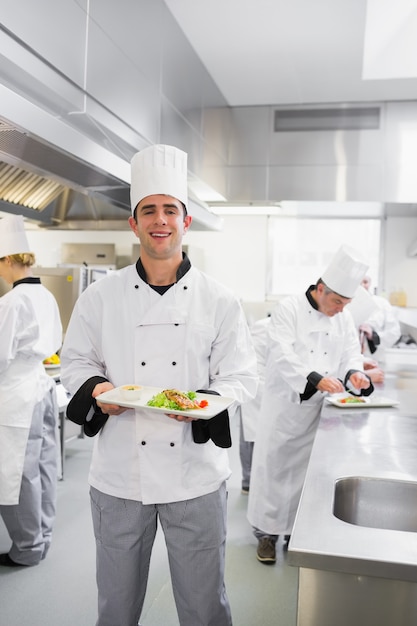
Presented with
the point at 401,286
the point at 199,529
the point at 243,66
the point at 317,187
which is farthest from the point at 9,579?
the point at 401,286

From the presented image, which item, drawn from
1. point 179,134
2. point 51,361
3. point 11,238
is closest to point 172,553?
point 11,238

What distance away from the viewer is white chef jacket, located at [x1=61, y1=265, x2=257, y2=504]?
1664 mm

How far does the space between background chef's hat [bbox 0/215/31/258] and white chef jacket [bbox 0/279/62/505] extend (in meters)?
0.17

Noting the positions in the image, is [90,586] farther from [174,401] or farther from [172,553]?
[174,401]

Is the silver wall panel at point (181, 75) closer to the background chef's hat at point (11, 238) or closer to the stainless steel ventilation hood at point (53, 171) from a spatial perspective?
the stainless steel ventilation hood at point (53, 171)

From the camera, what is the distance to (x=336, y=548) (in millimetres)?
1165

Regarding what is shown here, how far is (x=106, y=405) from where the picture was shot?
159 cm

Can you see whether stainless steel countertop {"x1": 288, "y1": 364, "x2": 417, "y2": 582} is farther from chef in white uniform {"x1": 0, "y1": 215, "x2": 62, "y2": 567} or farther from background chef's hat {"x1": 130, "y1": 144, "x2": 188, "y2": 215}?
chef in white uniform {"x1": 0, "y1": 215, "x2": 62, "y2": 567}

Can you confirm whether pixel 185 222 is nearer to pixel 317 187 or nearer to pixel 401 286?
pixel 317 187

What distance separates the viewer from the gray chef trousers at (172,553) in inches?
65.7

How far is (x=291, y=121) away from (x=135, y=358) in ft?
14.3

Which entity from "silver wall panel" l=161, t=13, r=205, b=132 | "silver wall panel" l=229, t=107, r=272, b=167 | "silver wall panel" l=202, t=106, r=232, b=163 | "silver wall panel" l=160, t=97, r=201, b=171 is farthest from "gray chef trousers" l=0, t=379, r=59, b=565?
"silver wall panel" l=229, t=107, r=272, b=167

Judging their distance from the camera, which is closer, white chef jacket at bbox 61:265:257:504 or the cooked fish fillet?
the cooked fish fillet

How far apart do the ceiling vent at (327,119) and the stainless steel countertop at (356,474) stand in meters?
3.14
